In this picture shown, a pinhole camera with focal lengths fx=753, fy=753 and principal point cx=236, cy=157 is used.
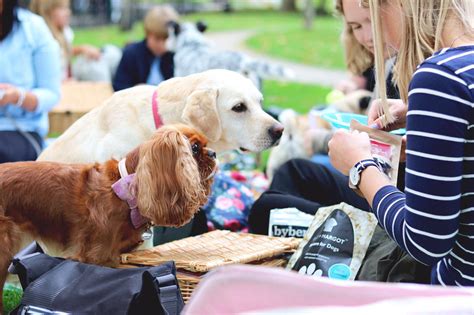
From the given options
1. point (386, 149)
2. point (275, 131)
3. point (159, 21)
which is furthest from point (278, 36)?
point (386, 149)

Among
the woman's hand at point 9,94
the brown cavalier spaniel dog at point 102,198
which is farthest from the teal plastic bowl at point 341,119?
the woman's hand at point 9,94

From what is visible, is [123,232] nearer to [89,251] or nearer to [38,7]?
[89,251]

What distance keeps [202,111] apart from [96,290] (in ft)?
4.08

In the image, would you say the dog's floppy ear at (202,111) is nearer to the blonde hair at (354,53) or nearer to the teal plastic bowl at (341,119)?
the teal plastic bowl at (341,119)

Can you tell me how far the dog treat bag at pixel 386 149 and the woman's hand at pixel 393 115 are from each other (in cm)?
6

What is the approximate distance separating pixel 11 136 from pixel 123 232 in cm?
170

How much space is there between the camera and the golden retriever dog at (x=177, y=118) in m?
3.67

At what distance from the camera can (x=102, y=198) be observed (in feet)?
10.2

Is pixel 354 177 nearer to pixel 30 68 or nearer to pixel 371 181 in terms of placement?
pixel 371 181

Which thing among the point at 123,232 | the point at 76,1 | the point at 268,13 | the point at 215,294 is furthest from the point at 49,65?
the point at 268,13

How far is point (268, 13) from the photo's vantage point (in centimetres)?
3572

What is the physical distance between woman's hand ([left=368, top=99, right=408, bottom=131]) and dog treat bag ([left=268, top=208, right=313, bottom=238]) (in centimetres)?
89

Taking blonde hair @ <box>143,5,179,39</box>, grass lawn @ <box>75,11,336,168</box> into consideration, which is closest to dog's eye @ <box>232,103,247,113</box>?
blonde hair @ <box>143,5,179,39</box>

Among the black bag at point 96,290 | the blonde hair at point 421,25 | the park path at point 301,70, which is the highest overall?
the blonde hair at point 421,25
